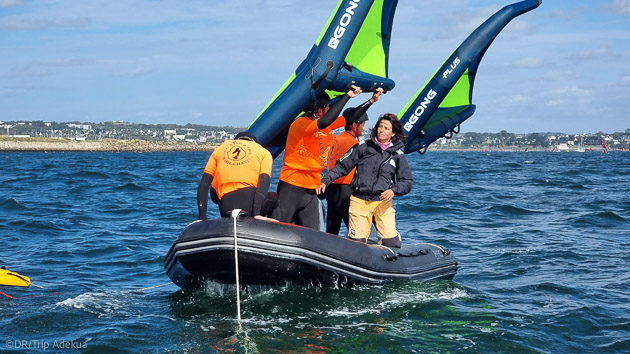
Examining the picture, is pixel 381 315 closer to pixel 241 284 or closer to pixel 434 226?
pixel 241 284

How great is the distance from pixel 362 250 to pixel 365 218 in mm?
423

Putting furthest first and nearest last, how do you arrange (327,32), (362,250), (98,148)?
(98,148)
(327,32)
(362,250)

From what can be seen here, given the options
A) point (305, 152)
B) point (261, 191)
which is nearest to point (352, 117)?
point (305, 152)

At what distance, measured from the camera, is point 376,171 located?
7.26 metres

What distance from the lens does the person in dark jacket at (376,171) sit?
→ 718 cm

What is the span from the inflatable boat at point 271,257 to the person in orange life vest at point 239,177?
17 centimetres

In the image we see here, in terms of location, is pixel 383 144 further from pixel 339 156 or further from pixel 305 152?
pixel 305 152

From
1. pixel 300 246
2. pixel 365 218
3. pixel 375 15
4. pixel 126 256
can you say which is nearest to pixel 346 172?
pixel 365 218

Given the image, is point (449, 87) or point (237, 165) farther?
point (449, 87)

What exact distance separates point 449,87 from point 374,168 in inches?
178

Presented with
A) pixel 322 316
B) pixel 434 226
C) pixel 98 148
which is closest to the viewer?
pixel 322 316

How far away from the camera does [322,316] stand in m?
6.44

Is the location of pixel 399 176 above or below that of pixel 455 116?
below

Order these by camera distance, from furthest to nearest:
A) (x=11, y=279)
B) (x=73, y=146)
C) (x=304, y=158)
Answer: (x=73, y=146) < (x=11, y=279) < (x=304, y=158)
